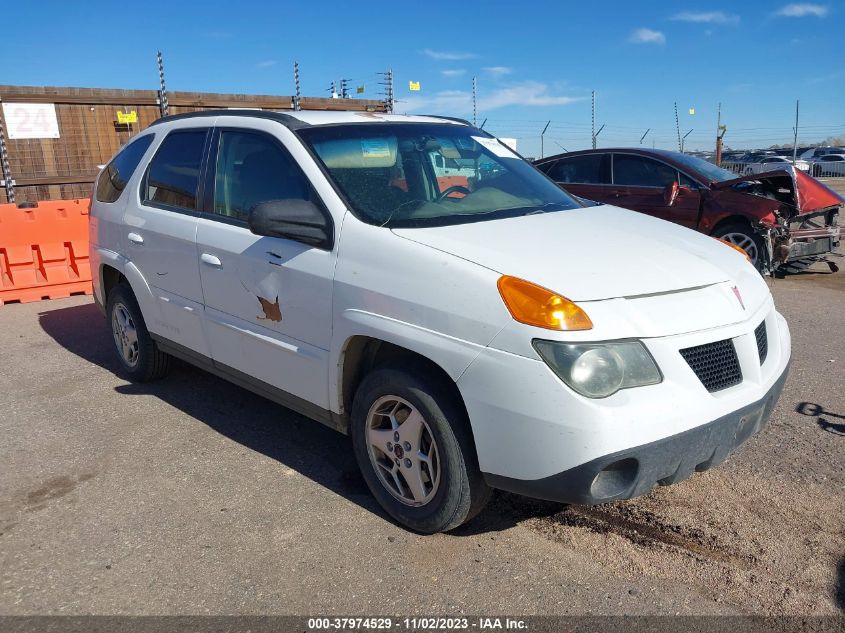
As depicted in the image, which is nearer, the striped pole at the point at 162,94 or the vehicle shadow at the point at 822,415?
the vehicle shadow at the point at 822,415

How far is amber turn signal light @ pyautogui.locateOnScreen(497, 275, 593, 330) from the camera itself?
272 cm

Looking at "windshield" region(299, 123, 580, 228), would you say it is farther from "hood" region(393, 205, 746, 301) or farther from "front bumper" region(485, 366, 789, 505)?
"front bumper" region(485, 366, 789, 505)

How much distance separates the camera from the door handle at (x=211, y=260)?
405 centimetres

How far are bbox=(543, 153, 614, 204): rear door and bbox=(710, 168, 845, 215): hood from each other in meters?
1.41

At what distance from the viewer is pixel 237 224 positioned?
13.2ft

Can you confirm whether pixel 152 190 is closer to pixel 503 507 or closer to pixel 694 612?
pixel 503 507

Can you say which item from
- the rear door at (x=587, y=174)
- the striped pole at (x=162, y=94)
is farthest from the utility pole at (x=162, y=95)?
the rear door at (x=587, y=174)

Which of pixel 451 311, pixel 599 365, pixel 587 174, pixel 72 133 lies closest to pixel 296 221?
pixel 451 311

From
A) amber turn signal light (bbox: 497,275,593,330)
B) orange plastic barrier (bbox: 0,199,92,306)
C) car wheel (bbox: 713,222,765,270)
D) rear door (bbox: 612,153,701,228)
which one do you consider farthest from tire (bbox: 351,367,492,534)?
car wheel (bbox: 713,222,765,270)

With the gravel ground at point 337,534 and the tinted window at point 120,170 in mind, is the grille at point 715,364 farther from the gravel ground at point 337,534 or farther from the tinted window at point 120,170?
the tinted window at point 120,170

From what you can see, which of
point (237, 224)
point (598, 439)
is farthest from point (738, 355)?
point (237, 224)

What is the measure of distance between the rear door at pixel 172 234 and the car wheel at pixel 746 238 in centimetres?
677

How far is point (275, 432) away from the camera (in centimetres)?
455

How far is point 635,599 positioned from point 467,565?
0.68 meters
